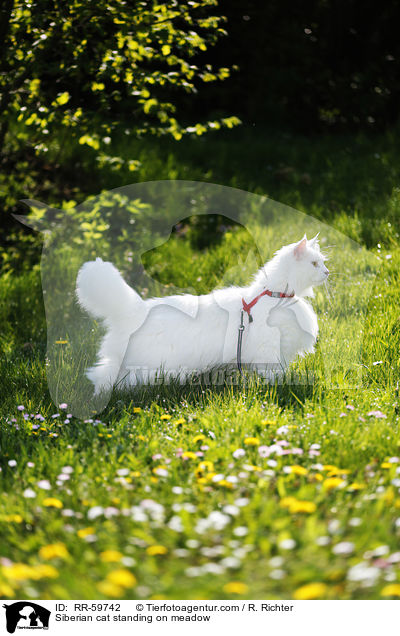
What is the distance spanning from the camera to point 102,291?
10.8ft

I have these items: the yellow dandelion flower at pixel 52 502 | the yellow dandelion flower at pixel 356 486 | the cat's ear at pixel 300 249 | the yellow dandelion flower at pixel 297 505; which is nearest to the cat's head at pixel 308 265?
the cat's ear at pixel 300 249

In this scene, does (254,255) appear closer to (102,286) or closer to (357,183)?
(102,286)

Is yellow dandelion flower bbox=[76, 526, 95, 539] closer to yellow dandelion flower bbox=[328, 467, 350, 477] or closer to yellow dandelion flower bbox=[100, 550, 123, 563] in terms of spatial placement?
yellow dandelion flower bbox=[100, 550, 123, 563]

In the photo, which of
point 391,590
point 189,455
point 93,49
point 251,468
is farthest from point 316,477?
point 93,49

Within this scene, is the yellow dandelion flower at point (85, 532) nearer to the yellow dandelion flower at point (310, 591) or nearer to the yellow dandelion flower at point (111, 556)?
the yellow dandelion flower at point (111, 556)

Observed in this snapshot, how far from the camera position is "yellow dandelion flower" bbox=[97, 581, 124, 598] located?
76.7 inches

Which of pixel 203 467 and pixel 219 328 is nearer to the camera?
pixel 203 467

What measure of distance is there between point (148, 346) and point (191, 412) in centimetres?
51

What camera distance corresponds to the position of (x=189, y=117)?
11172mm

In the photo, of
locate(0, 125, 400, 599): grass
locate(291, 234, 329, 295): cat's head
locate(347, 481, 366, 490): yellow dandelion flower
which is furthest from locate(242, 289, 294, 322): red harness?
locate(347, 481, 366, 490): yellow dandelion flower

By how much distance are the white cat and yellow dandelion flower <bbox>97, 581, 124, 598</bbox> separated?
5.52 feet

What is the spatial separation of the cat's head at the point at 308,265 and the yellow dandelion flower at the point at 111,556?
208 cm
